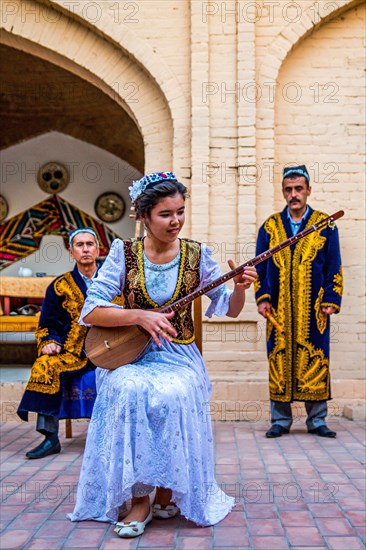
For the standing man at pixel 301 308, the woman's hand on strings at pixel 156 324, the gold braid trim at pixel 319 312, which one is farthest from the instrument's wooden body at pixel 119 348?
the gold braid trim at pixel 319 312

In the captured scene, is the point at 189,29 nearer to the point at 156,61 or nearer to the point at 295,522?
the point at 156,61

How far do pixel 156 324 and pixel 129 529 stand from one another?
92 centimetres

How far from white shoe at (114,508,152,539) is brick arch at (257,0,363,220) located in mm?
3709

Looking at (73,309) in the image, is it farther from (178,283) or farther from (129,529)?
(129,529)

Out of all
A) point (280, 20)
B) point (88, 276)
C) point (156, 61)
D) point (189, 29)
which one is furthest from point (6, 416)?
point (280, 20)

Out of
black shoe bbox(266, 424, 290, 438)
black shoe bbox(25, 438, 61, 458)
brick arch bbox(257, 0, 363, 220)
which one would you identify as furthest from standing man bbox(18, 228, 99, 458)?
brick arch bbox(257, 0, 363, 220)

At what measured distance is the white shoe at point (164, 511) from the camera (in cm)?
330

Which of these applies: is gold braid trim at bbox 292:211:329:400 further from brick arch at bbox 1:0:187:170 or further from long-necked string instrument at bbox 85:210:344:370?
long-necked string instrument at bbox 85:210:344:370

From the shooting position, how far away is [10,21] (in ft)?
21.4

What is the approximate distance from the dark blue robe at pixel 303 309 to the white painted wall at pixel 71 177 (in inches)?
259

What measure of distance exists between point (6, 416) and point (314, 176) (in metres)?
3.59

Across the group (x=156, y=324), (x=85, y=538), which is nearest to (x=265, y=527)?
(x=85, y=538)

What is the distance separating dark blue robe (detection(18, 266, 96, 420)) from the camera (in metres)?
4.77

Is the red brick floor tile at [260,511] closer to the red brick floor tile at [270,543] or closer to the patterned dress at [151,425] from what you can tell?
the patterned dress at [151,425]
